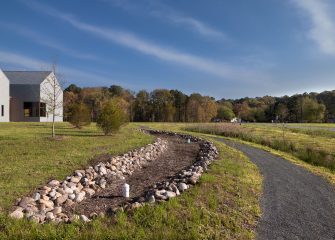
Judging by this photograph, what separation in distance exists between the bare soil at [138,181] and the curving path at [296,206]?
129 inches

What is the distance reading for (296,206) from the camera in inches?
375

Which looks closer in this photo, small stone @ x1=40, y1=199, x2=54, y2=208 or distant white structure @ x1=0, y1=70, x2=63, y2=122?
small stone @ x1=40, y1=199, x2=54, y2=208

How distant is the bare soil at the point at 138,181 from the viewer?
9.20m

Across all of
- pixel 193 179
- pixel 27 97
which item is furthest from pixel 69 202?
pixel 27 97

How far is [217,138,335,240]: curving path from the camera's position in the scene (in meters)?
7.58

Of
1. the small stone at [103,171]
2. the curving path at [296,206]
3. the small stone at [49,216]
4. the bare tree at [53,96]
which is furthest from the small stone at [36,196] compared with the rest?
the bare tree at [53,96]

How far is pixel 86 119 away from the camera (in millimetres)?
29156

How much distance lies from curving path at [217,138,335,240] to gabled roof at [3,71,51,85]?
3373 centimetres

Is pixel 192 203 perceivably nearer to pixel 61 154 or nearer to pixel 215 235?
pixel 215 235

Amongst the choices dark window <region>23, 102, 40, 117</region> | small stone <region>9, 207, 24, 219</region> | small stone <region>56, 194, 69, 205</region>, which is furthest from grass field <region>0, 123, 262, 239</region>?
dark window <region>23, 102, 40, 117</region>

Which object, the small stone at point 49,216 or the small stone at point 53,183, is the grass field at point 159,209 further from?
the small stone at point 49,216

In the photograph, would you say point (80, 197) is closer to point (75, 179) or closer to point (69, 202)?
point (69, 202)

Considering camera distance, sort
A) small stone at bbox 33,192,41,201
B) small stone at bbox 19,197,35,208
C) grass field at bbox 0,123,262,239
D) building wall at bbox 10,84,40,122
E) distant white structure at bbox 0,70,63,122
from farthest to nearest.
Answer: building wall at bbox 10,84,40,122, distant white structure at bbox 0,70,63,122, small stone at bbox 33,192,41,201, small stone at bbox 19,197,35,208, grass field at bbox 0,123,262,239

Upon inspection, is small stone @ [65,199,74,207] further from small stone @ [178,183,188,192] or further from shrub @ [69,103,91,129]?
shrub @ [69,103,91,129]
